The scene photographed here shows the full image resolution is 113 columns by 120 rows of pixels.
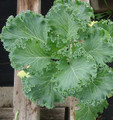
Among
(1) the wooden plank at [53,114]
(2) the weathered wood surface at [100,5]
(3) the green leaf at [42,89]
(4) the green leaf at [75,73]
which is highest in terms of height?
(2) the weathered wood surface at [100,5]

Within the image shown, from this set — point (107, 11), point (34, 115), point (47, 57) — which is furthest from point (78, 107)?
point (107, 11)

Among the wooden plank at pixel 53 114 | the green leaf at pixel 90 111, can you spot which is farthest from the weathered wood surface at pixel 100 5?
the green leaf at pixel 90 111

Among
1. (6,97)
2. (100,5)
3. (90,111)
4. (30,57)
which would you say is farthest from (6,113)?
(100,5)

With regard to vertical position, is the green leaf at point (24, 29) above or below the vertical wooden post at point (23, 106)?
above

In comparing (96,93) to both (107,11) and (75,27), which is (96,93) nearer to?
(75,27)

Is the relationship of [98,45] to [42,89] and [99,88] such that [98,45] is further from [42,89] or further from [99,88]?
[42,89]

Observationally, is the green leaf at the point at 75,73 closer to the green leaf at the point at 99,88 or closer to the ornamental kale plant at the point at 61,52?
the ornamental kale plant at the point at 61,52
